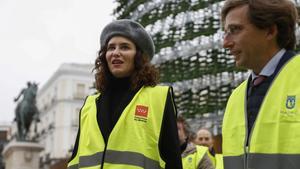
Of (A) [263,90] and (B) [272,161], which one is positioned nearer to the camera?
(B) [272,161]

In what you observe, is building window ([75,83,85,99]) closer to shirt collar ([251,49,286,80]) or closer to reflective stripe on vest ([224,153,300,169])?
shirt collar ([251,49,286,80])

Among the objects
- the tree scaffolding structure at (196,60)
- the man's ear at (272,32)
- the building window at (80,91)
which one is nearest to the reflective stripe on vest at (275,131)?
the man's ear at (272,32)

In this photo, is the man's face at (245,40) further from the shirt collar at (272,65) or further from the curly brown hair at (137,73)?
the curly brown hair at (137,73)

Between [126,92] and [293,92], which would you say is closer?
[293,92]

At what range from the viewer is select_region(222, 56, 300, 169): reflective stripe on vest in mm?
2562

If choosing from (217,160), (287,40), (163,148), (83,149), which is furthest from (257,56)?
(217,160)

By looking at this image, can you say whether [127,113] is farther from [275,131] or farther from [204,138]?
[204,138]

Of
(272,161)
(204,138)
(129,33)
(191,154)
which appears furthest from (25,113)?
(272,161)

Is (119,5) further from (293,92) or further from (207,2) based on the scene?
(293,92)

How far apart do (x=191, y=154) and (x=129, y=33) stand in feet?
5.43

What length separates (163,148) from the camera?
3494mm

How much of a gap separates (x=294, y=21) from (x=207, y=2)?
17.8 m

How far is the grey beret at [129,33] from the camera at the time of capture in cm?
370

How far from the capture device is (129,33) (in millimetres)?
3701
